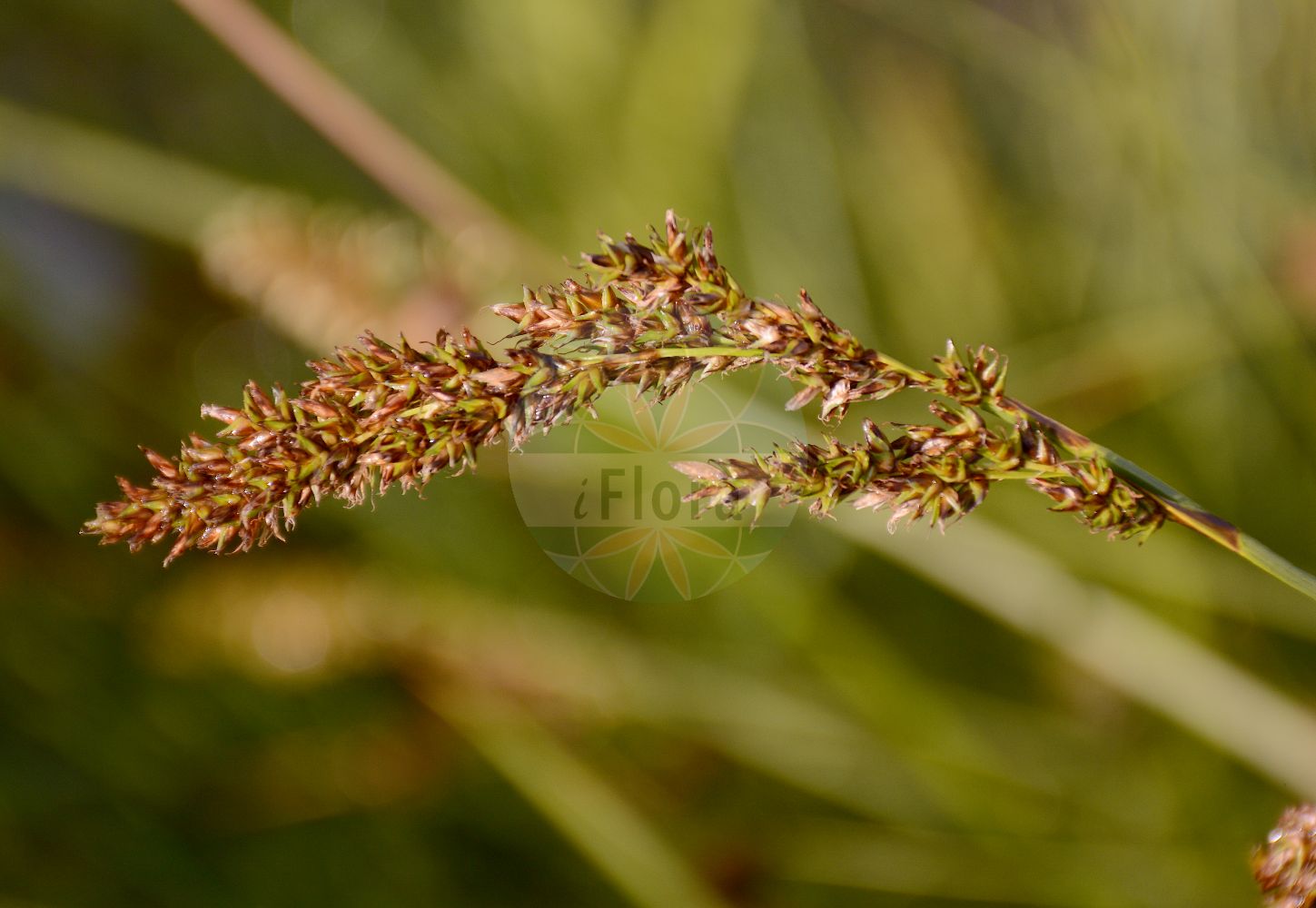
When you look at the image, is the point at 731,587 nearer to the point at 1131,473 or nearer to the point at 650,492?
the point at 650,492

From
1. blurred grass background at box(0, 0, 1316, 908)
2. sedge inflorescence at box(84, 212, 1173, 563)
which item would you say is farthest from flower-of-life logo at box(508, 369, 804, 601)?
sedge inflorescence at box(84, 212, 1173, 563)

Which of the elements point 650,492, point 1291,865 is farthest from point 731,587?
point 1291,865

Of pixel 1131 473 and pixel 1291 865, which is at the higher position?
pixel 1131 473

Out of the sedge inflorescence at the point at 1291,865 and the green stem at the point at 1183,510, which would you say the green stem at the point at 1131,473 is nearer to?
the green stem at the point at 1183,510

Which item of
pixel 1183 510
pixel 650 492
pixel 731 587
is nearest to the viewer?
pixel 1183 510

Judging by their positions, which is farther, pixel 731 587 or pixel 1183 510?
pixel 731 587

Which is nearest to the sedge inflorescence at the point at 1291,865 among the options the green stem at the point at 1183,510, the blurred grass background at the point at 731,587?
the green stem at the point at 1183,510
